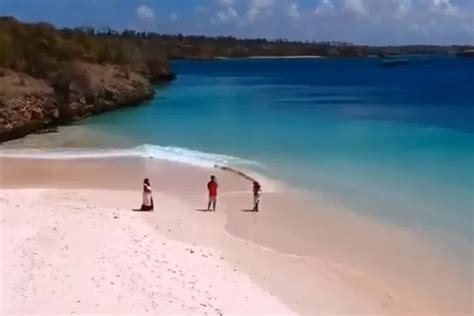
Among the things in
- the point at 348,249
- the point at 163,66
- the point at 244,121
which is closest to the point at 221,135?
the point at 244,121

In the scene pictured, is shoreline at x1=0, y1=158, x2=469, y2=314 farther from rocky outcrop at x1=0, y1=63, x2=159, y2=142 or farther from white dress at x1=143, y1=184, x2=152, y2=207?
rocky outcrop at x1=0, y1=63, x2=159, y2=142

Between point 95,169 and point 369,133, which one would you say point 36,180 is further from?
point 369,133

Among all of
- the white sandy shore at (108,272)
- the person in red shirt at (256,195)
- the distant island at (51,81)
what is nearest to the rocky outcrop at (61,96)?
the distant island at (51,81)

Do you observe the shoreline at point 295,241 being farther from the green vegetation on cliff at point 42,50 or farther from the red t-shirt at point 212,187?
the green vegetation on cliff at point 42,50

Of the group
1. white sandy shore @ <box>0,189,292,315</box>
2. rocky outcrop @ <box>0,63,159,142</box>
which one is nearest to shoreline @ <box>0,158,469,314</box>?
white sandy shore @ <box>0,189,292,315</box>

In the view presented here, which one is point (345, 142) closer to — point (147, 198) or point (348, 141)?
point (348, 141)

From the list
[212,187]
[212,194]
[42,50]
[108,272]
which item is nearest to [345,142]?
[212,194]
